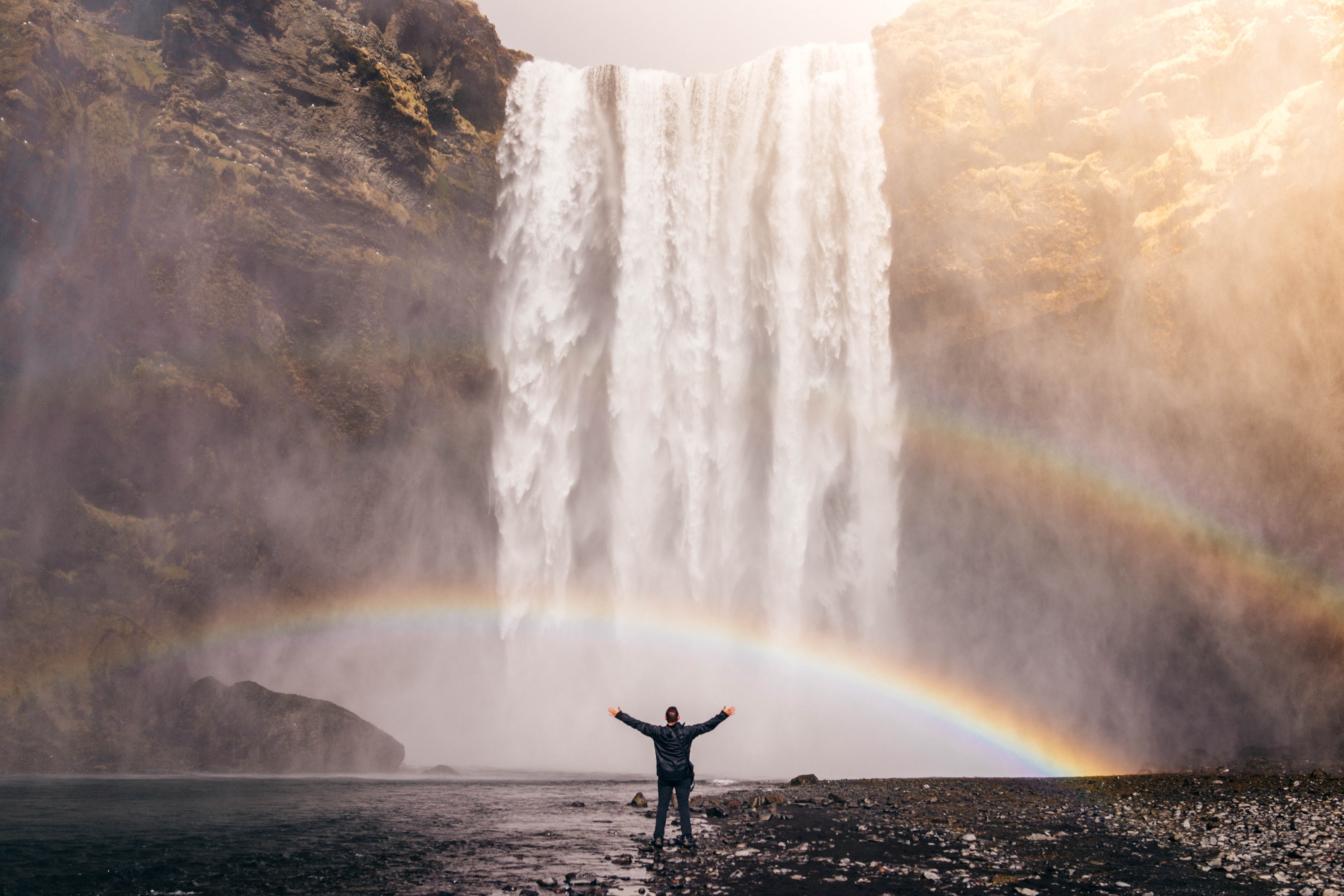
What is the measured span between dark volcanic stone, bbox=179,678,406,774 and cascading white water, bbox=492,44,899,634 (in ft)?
27.5

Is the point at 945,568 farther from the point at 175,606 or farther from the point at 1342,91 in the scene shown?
the point at 175,606

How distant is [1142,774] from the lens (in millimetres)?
19219

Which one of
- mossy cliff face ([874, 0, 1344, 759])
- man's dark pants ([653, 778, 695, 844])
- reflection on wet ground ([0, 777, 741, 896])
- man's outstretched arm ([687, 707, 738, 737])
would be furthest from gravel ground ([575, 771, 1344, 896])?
mossy cliff face ([874, 0, 1344, 759])

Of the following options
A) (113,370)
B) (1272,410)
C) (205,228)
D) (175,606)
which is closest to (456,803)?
(175,606)

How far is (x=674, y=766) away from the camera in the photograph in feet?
32.8

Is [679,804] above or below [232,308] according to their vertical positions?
below

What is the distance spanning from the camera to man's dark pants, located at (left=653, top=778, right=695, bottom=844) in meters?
9.79

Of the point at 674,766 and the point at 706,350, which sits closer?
the point at 674,766

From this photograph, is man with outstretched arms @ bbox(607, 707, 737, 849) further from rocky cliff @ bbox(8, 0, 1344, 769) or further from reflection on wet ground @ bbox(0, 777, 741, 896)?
rocky cliff @ bbox(8, 0, 1344, 769)

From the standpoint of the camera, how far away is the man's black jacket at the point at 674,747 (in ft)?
32.7

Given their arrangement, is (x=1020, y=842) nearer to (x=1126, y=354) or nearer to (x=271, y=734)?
(x=271, y=734)

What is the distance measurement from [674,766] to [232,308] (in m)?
25.4

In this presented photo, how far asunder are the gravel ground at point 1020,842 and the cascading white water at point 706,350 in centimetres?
1430

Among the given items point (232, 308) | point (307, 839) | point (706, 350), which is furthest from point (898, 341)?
point (307, 839)
